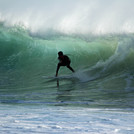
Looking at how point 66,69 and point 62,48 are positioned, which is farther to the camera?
point 62,48

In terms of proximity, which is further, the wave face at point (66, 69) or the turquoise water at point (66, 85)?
the wave face at point (66, 69)

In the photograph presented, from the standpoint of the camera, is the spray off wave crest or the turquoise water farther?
the spray off wave crest

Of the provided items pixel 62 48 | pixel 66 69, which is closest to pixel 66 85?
pixel 66 69

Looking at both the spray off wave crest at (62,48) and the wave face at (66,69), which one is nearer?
the wave face at (66,69)

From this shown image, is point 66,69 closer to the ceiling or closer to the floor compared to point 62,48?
closer to the floor

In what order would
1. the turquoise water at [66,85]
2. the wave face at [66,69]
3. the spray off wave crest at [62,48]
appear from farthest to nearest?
the spray off wave crest at [62,48]
the wave face at [66,69]
the turquoise water at [66,85]

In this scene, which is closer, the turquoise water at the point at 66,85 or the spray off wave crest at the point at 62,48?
the turquoise water at the point at 66,85

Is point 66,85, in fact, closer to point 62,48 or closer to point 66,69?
point 66,69

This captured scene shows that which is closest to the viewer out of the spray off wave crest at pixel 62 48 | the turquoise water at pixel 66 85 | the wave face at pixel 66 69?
the turquoise water at pixel 66 85

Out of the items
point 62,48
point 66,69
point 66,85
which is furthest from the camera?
point 62,48

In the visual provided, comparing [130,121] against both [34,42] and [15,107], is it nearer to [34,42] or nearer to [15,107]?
[15,107]

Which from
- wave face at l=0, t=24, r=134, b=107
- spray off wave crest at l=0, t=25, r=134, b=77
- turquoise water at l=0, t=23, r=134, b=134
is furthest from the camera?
spray off wave crest at l=0, t=25, r=134, b=77

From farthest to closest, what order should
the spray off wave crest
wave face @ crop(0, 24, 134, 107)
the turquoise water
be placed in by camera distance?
1. the spray off wave crest
2. wave face @ crop(0, 24, 134, 107)
3. the turquoise water

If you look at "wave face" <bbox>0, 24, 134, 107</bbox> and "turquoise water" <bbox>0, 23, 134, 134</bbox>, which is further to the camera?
"wave face" <bbox>0, 24, 134, 107</bbox>
